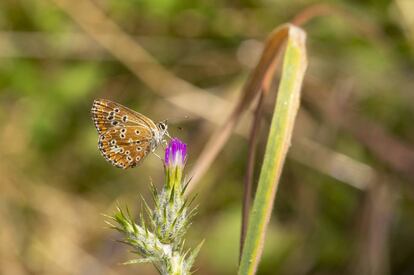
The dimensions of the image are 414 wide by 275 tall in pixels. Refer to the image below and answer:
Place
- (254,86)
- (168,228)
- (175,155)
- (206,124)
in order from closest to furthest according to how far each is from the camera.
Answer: (168,228)
(175,155)
(254,86)
(206,124)

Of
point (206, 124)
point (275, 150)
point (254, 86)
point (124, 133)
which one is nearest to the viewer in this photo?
point (275, 150)

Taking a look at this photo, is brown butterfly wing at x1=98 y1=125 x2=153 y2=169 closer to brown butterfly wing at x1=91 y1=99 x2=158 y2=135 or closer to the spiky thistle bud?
brown butterfly wing at x1=91 y1=99 x2=158 y2=135

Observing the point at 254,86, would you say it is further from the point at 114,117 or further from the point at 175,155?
the point at 175,155

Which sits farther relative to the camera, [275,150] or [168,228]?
[275,150]

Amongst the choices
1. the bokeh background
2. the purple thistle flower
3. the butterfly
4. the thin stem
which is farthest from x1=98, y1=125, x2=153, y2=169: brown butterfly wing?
the bokeh background

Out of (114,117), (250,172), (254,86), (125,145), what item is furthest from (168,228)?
(254,86)

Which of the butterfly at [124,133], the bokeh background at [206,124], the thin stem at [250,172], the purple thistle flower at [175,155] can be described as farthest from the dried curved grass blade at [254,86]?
the bokeh background at [206,124]

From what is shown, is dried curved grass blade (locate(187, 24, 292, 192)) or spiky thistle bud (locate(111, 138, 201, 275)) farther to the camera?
dried curved grass blade (locate(187, 24, 292, 192))

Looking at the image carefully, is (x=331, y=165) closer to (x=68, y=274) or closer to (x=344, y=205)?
(x=344, y=205)
